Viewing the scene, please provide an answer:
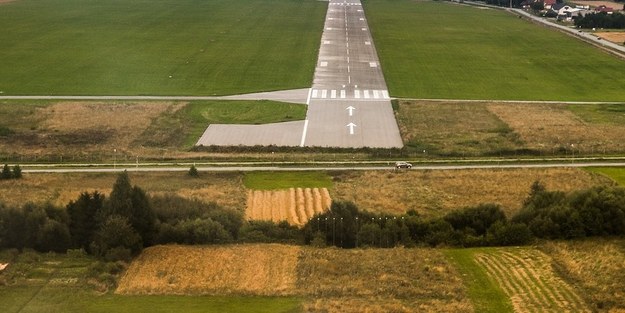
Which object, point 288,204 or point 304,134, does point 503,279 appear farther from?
point 304,134

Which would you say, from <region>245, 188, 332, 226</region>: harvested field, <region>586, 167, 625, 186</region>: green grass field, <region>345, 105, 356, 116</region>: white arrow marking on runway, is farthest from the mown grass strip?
<region>345, 105, 356, 116</region>: white arrow marking on runway

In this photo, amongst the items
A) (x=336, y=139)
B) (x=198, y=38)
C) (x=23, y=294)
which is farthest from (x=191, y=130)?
(x=198, y=38)

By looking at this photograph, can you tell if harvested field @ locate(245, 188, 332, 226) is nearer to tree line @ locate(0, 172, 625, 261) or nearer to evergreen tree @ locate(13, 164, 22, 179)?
tree line @ locate(0, 172, 625, 261)

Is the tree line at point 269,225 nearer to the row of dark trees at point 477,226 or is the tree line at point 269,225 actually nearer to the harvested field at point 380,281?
the row of dark trees at point 477,226

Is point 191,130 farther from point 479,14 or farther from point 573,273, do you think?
point 479,14

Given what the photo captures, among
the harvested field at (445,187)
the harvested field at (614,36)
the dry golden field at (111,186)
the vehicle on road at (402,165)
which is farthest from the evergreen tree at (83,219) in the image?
the harvested field at (614,36)

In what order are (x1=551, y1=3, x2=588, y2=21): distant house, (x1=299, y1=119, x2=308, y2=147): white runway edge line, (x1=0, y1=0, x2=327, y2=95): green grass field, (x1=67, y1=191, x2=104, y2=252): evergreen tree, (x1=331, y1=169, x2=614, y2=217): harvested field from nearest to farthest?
A: (x1=67, y1=191, x2=104, y2=252): evergreen tree
(x1=331, y1=169, x2=614, y2=217): harvested field
(x1=299, y1=119, x2=308, y2=147): white runway edge line
(x1=0, y1=0, x2=327, y2=95): green grass field
(x1=551, y1=3, x2=588, y2=21): distant house
